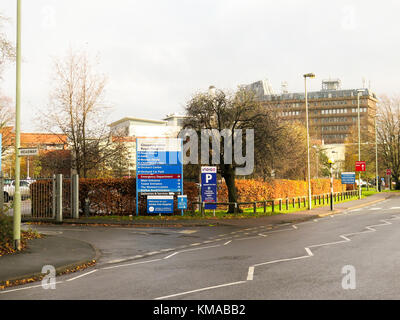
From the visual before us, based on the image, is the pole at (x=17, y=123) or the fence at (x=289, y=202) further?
Answer: the fence at (x=289, y=202)

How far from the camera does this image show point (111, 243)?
15.5m

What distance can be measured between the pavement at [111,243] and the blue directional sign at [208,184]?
2442 millimetres

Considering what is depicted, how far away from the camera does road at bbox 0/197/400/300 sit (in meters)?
7.91

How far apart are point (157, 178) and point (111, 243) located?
10007 mm

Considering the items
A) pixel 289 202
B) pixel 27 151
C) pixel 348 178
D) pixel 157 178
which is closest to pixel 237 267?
pixel 27 151

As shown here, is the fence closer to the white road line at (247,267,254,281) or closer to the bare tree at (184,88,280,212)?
the bare tree at (184,88,280,212)

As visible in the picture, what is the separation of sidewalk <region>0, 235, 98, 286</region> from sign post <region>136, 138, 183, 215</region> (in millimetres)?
9932

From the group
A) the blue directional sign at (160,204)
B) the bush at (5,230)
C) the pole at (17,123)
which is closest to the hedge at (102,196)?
the blue directional sign at (160,204)

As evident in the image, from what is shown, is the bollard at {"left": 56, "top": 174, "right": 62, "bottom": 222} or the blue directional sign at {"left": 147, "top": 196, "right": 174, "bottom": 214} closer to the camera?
the bollard at {"left": 56, "top": 174, "right": 62, "bottom": 222}

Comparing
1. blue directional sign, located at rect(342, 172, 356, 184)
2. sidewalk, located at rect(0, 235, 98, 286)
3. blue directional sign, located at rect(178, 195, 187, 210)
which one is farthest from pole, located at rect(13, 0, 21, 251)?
blue directional sign, located at rect(342, 172, 356, 184)

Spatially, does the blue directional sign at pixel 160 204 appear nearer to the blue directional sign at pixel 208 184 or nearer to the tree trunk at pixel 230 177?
the blue directional sign at pixel 208 184

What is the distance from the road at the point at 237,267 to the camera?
791 centimetres

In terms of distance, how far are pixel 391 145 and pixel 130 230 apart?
6483 cm

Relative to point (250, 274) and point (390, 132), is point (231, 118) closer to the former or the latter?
point (250, 274)
